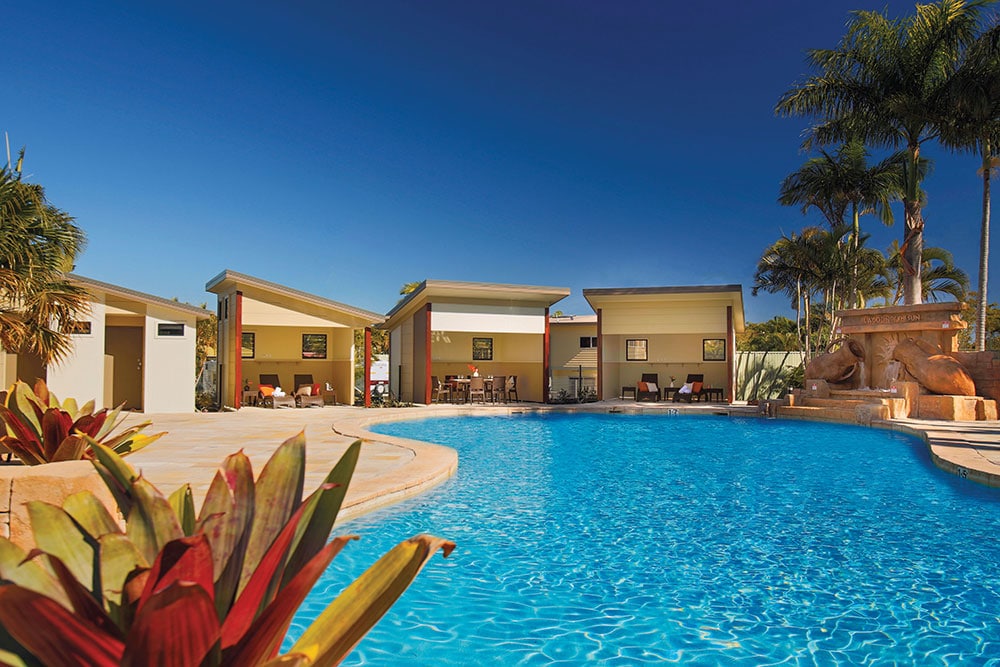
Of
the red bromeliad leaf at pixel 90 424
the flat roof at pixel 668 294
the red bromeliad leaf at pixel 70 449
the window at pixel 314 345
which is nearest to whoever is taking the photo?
the red bromeliad leaf at pixel 70 449

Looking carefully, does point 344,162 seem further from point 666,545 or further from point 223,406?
point 666,545

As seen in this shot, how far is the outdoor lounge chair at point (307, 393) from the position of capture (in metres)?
18.0

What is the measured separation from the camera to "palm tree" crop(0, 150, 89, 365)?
301 inches

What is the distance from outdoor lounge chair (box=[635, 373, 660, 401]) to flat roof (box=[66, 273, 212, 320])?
14118 mm

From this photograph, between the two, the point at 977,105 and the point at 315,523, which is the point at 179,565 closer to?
the point at 315,523

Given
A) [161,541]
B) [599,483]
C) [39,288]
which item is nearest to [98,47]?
[39,288]

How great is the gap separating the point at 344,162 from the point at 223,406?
35.2 ft

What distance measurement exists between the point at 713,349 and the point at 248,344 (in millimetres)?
16712

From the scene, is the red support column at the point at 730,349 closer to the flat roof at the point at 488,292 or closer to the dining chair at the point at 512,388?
the flat roof at the point at 488,292

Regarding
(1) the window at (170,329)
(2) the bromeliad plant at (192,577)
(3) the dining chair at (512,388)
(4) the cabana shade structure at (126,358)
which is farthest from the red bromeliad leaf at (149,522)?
(3) the dining chair at (512,388)

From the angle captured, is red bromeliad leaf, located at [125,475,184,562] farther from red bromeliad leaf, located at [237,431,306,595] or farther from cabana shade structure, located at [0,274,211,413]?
cabana shade structure, located at [0,274,211,413]

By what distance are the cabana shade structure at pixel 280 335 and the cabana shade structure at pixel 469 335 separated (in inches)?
73.9

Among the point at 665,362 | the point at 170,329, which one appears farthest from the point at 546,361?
the point at 170,329

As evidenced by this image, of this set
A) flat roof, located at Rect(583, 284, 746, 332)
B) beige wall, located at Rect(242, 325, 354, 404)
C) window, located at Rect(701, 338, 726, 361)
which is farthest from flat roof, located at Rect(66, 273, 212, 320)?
window, located at Rect(701, 338, 726, 361)
